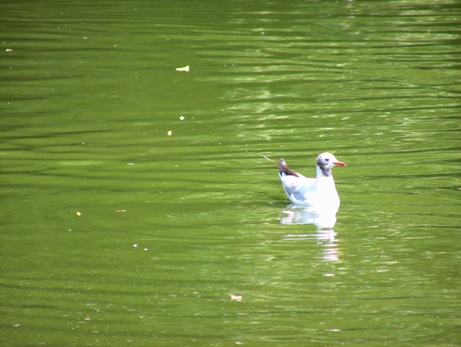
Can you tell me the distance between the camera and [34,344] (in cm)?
673

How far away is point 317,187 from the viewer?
9617mm

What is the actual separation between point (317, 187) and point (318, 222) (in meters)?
0.39

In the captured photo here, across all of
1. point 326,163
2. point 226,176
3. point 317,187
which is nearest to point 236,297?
point 317,187

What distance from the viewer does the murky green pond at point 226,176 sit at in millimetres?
7137

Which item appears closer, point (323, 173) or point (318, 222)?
point (318, 222)

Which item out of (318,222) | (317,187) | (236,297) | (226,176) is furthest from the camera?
(226,176)

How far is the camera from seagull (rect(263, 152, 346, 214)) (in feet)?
31.1

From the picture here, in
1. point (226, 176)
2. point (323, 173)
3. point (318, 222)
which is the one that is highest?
point (323, 173)

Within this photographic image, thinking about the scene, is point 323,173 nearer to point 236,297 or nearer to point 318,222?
point 318,222

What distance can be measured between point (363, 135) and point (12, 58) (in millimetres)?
6247

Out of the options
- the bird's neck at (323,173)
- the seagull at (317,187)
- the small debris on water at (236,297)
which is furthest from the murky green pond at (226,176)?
the bird's neck at (323,173)

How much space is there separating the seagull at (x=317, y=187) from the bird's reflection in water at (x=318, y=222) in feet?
0.18

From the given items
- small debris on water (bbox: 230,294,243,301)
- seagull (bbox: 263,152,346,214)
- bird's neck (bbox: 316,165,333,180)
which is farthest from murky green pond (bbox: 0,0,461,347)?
bird's neck (bbox: 316,165,333,180)

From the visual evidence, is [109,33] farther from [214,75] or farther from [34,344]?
[34,344]
